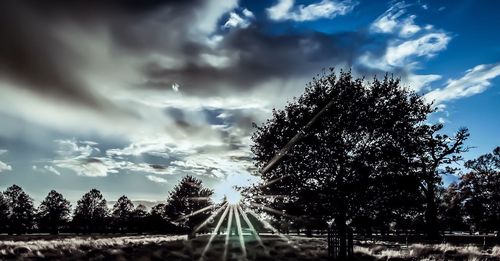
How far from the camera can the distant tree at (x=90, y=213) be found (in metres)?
123

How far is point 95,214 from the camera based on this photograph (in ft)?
417

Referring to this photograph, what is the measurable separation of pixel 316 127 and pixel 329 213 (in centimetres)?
588

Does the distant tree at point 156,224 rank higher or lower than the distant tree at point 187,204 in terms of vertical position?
lower

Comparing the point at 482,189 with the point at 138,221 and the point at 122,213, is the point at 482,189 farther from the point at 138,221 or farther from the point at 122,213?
the point at 122,213

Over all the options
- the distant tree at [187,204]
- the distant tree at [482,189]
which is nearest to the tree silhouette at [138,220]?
the distant tree at [187,204]

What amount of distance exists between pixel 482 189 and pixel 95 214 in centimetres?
11812

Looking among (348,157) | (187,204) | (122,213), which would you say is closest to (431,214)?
(348,157)

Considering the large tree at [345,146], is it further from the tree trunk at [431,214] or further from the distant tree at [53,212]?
the distant tree at [53,212]

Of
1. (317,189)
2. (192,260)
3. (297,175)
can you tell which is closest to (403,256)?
(317,189)

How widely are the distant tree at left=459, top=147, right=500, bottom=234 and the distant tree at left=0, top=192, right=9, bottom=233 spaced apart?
11053 centimetres

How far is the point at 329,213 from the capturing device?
2409 centimetres

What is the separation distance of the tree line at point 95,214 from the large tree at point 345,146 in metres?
44.2

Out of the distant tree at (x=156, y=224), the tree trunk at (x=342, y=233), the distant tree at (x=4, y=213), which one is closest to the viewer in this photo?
the tree trunk at (x=342, y=233)

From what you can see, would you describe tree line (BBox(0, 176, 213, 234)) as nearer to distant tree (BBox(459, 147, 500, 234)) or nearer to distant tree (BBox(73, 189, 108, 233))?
distant tree (BBox(73, 189, 108, 233))
